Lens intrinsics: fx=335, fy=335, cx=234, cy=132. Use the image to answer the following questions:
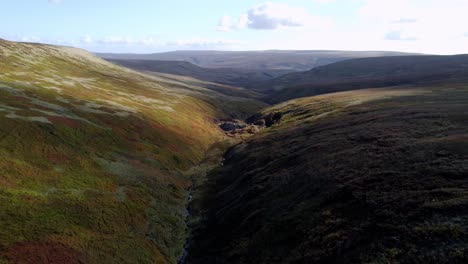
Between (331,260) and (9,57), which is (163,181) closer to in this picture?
(331,260)

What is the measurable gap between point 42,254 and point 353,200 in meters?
34.7

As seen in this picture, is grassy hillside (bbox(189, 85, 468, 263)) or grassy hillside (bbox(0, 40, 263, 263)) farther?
grassy hillside (bbox(0, 40, 263, 263))

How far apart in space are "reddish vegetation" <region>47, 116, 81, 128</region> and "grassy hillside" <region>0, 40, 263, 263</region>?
0.22 m

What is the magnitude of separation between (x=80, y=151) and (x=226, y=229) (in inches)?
1373

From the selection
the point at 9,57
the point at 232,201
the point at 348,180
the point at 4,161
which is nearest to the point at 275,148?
the point at 232,201

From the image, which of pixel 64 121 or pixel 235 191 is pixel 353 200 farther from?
pixel 64 121

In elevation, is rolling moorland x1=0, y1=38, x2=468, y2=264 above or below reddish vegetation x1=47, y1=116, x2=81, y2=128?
below

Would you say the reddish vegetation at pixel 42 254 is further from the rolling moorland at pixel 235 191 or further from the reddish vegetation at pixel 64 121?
the reddish vegetation at pixel 64 121

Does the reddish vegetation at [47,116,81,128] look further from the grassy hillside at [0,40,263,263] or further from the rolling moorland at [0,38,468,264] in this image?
the rolling moorland at [0,38,468,264]

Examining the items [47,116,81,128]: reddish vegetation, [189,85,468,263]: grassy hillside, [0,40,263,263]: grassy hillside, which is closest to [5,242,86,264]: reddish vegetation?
[0,40,263,263]: grassy hillside

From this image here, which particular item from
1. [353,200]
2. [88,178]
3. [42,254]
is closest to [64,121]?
[88,178]

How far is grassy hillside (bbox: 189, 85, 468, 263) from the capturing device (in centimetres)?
3039

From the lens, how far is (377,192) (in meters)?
39.6

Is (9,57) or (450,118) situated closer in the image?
(450,118)
